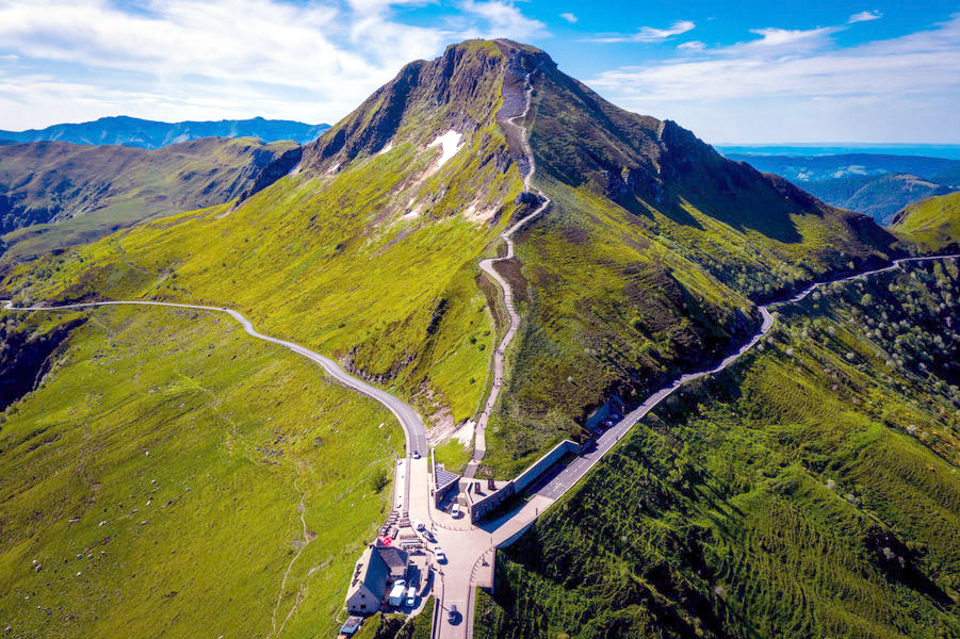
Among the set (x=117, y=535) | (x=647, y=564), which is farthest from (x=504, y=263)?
(x=117, y=535)

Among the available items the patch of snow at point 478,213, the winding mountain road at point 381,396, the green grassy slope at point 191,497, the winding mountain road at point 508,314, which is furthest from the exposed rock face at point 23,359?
the winding mountain road at point 508,314

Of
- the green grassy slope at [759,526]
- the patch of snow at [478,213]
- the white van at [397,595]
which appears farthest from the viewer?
the patch of snow at [478,213]

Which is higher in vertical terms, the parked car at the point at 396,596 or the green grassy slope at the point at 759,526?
the parked car at the point at 396,596

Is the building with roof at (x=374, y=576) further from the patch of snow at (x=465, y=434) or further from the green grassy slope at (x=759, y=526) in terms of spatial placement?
the patch of snow at (x=465, y=434)

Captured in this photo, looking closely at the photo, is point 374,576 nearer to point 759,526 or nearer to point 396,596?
point 396,596

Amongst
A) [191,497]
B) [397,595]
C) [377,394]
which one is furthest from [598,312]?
[191,497]

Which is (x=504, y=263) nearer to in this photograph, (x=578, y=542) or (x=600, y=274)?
(x=600, y=274)
